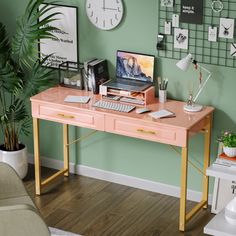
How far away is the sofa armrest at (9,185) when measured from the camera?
4.36 metres

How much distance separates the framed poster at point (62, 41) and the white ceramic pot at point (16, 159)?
0.73 meters

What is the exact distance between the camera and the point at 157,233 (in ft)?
15.6

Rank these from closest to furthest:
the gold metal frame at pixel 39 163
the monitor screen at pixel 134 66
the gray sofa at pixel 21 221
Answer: the gray sofa at pixel 21 221 < the monitor screen at pixel 134 66 < the gold metal frame at pixel 39 163

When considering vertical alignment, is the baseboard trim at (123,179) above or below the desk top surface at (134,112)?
below

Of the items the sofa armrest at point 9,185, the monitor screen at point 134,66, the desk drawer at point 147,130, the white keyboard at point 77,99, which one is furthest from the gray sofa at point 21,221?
the monitor screen at point 134,66

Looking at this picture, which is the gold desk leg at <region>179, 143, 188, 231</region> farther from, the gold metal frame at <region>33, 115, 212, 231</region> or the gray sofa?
the gray sofa

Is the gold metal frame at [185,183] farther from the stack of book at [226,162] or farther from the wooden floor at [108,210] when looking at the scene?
the stack of book at [226,162]

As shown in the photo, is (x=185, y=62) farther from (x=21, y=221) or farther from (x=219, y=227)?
(x=21, y=221)

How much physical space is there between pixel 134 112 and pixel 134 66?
44 centimetres

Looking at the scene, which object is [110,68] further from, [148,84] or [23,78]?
[23,78]

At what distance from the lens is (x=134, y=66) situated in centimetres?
509

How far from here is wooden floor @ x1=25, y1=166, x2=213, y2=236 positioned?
15.8 feet

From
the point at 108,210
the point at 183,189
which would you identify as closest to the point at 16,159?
the point at 108,210

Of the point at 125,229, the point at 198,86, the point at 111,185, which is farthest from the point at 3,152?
the point at 198,86
